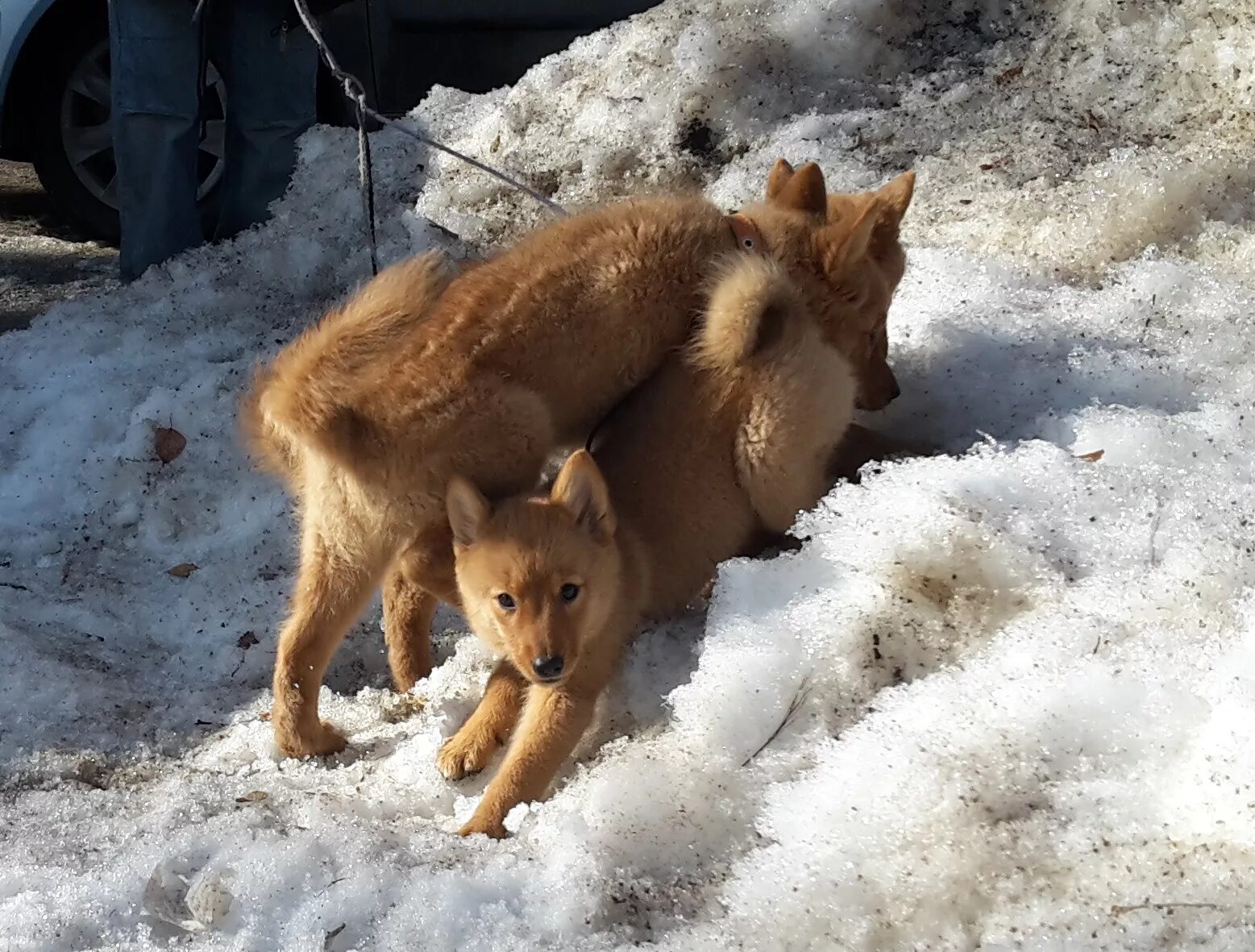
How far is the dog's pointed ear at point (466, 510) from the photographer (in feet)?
9.41

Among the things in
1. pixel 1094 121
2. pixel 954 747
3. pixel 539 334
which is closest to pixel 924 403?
pixel 539 334

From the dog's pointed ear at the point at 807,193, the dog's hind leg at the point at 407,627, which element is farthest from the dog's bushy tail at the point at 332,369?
the dog's pointed ear at the point at 807,193

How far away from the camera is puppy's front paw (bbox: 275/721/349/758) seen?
3092mm

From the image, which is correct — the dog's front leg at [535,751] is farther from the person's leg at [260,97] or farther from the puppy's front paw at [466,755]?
the person's leg at [260,97]

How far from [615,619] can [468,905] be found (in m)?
0.94

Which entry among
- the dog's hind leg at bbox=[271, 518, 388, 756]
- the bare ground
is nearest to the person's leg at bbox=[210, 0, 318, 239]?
the bare ground

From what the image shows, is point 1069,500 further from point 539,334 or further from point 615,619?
point 539,334

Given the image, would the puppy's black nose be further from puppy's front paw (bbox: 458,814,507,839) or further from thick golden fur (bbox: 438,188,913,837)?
puppy's front paw (bbox: 458,814,507,839)

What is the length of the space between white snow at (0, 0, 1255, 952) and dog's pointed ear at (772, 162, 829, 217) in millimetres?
613

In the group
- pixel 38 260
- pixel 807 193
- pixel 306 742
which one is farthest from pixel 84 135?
pixel 306 742

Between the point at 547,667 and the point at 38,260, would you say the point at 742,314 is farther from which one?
the point at 38,260

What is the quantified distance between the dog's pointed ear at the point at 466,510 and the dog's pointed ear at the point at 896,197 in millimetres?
1614

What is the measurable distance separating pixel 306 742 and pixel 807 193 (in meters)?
2.14

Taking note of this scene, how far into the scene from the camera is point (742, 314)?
127 inches
